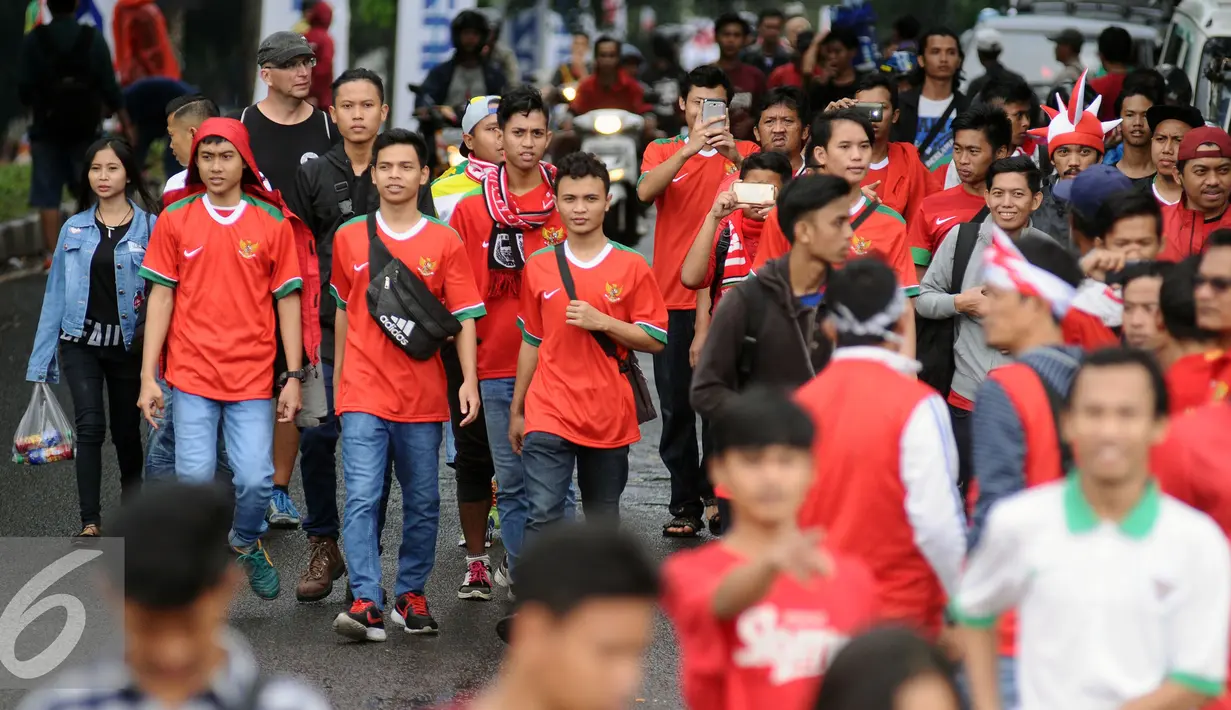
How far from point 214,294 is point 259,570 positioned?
113cm

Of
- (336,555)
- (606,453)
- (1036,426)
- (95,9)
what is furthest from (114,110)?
(1036,426)

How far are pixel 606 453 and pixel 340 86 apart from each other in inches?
82.2

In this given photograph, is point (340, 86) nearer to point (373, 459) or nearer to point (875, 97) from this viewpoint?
point (373, 459)

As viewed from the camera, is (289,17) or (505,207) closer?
(505,207)

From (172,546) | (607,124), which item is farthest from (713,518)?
(607,124)

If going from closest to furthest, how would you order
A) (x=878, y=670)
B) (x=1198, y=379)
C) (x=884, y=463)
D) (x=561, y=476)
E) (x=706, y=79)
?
1. (x=878, y=670)
2. (x=884, y=463)
3. (x=1198, y=379)
4. (x=561, y=476)
5. (x=706, y=79)

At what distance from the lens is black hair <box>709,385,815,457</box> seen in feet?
11.5

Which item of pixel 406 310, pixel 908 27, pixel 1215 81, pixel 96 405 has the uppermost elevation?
pixel 908 27

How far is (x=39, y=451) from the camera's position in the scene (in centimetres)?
793

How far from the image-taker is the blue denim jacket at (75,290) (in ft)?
25.7

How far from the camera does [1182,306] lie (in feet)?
15.2

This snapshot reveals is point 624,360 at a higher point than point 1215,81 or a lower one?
lower

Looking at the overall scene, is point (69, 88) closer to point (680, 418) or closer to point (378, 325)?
point (680, 418)

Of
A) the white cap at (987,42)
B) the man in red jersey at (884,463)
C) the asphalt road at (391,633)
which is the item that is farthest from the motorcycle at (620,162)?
the man in red jersey at (884,463)
